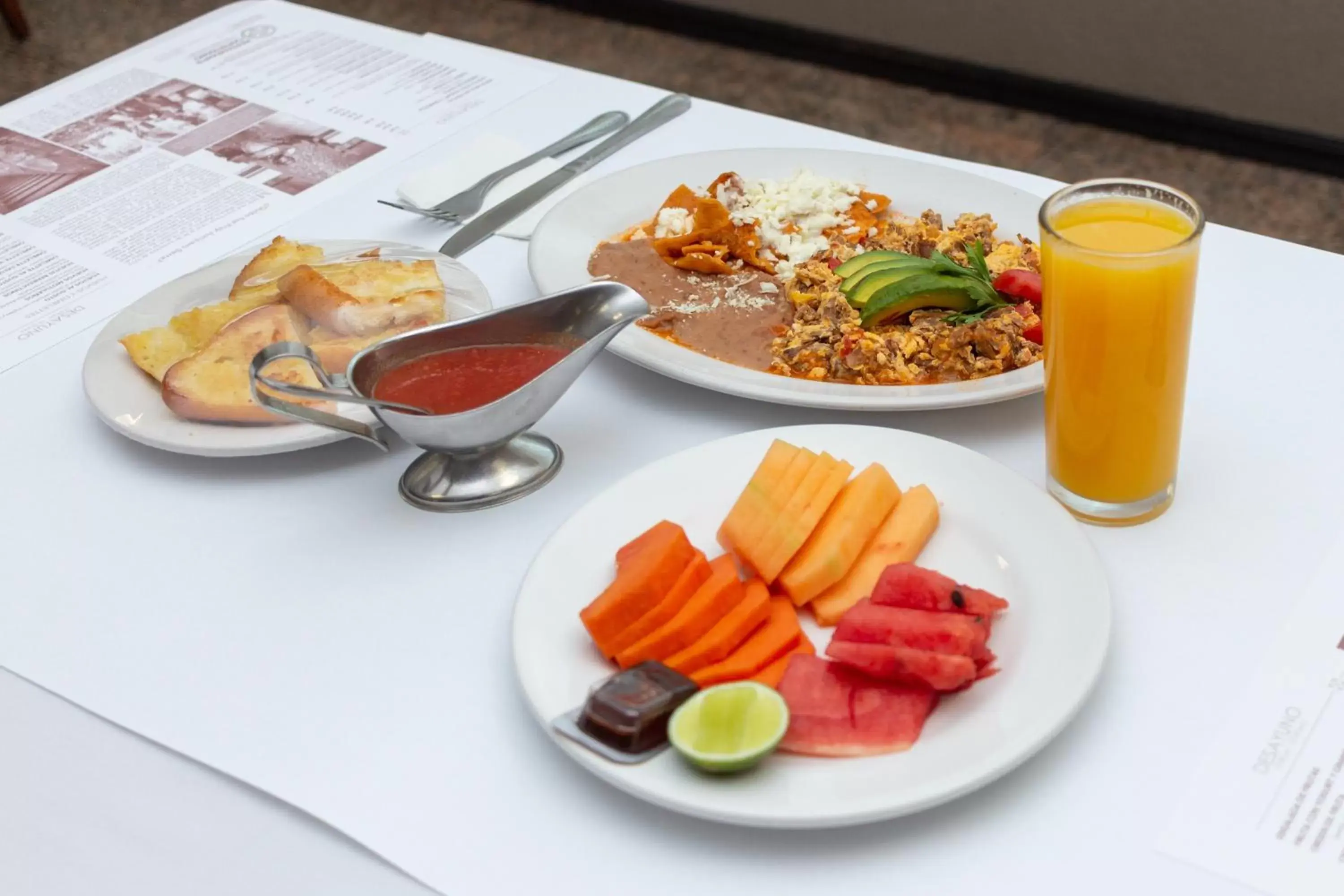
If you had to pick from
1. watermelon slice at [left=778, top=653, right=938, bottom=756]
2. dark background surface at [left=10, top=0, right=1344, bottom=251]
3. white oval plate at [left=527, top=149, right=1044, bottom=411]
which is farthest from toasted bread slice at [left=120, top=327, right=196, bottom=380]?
dark background surface at [left=10, top=0, right=1344, bottom=251]

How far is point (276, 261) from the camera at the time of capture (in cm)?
126

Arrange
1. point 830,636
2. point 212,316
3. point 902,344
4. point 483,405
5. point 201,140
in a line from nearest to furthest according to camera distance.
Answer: point 830,636 < point 483,405 < point 902,344 < point 212,316 < point 201,140

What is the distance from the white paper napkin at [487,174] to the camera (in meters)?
1.42

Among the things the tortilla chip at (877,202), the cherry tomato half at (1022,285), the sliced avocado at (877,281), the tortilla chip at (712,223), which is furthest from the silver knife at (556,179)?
the cherry tomato half at (1022,285)

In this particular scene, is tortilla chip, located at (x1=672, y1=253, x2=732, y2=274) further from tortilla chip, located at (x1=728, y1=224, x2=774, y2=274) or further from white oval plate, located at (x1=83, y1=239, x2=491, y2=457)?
white oval plate, located at (x1=83, y1=239, x2=491, y2=457)

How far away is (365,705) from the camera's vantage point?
2.76 ft

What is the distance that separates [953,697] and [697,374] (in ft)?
1.26

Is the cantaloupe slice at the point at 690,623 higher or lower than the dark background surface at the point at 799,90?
higher

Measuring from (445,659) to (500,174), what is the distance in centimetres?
74

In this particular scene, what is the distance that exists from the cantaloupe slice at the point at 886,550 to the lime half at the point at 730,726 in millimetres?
119

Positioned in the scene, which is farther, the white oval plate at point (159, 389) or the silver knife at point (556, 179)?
the silver knife at point (556, 179)

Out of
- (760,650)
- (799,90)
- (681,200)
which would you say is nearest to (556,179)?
(681,200)

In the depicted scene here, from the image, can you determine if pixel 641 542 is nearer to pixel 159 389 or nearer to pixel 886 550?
pixel 886 550

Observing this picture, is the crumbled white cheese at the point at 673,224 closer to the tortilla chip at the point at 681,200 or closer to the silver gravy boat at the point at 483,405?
the tortilla chip at the point at 681,200
